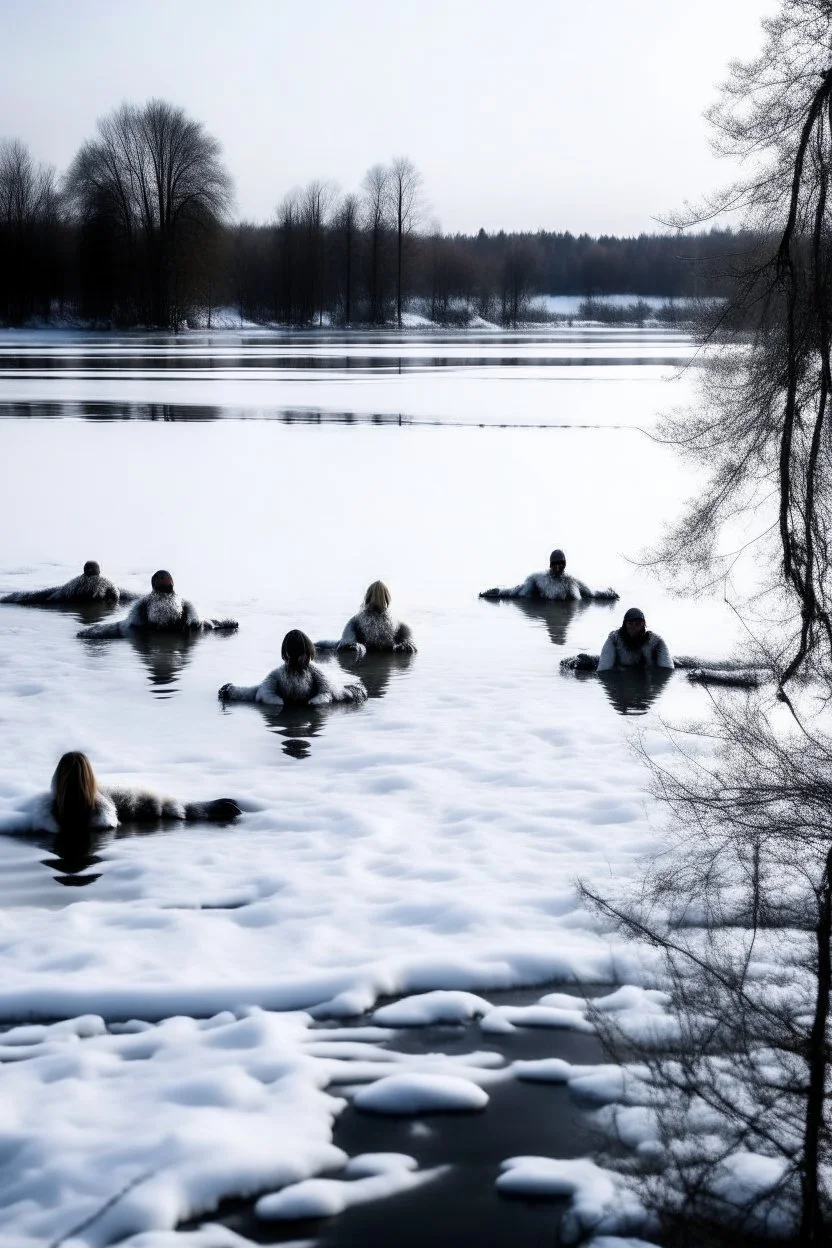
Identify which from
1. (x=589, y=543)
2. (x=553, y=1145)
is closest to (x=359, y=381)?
(x=589, y=543)

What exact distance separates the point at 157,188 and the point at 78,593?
77.1m

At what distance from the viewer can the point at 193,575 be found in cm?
1730

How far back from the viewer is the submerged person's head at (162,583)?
46.1 feet

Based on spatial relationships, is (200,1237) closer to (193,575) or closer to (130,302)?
(193,575)

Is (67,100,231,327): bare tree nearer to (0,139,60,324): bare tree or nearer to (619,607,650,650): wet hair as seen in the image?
(0,139,60,324): bare tree

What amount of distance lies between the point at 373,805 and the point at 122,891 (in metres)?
2.06

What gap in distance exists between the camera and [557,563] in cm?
1612

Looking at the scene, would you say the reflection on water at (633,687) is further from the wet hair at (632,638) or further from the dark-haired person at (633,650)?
the wet hair at (632,638)

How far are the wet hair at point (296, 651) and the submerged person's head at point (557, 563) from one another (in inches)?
205

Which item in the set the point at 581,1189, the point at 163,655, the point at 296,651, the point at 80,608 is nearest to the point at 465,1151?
the point at 581,1189

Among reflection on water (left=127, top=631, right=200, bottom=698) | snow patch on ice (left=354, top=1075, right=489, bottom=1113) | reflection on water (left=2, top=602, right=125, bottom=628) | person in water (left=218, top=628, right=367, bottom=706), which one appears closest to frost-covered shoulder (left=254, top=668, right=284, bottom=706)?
person in water (left=218, top=628, right=367, bottom=706)

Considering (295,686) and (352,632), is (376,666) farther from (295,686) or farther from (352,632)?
(295,686)

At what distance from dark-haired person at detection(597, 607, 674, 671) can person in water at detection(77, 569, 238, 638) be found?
4.34 metres

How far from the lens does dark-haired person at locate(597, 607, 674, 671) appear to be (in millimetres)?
12938
